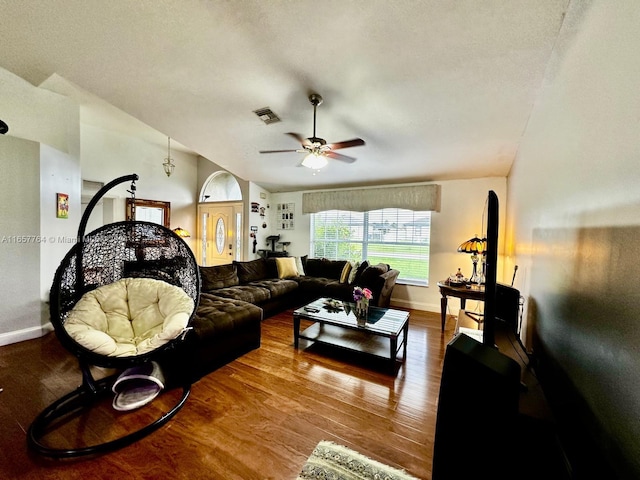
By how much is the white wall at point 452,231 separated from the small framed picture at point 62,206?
5.16 meters

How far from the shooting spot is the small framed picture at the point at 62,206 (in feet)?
10.8

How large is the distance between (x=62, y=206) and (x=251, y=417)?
368cm

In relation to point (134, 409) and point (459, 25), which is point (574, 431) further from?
point (134, 409)

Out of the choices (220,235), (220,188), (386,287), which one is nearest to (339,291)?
(386,287)

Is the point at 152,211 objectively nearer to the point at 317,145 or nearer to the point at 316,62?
the point at 317,145

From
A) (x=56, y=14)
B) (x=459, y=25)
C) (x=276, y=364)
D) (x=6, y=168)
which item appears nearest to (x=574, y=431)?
(x=276, y=364)

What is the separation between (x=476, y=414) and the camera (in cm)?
69

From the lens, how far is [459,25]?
168 centimetres

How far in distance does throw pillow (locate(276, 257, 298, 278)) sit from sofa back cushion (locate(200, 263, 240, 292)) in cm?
87

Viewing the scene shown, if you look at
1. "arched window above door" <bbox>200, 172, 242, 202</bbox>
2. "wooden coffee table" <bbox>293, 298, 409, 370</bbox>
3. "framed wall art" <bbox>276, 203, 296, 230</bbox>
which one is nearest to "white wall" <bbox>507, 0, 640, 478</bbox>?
"wooden coffee table" <bbox>293, 298, 409, 370</bbox>

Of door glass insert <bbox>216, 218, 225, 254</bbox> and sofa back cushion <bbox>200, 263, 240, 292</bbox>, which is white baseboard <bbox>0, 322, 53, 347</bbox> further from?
door glass insert <bbox>216, 218, 225, 254</bbox>

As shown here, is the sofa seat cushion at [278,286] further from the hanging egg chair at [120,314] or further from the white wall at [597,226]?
the white wall at [597,226]

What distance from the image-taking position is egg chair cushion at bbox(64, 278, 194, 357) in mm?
1698

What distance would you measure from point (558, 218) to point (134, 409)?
3.04m
